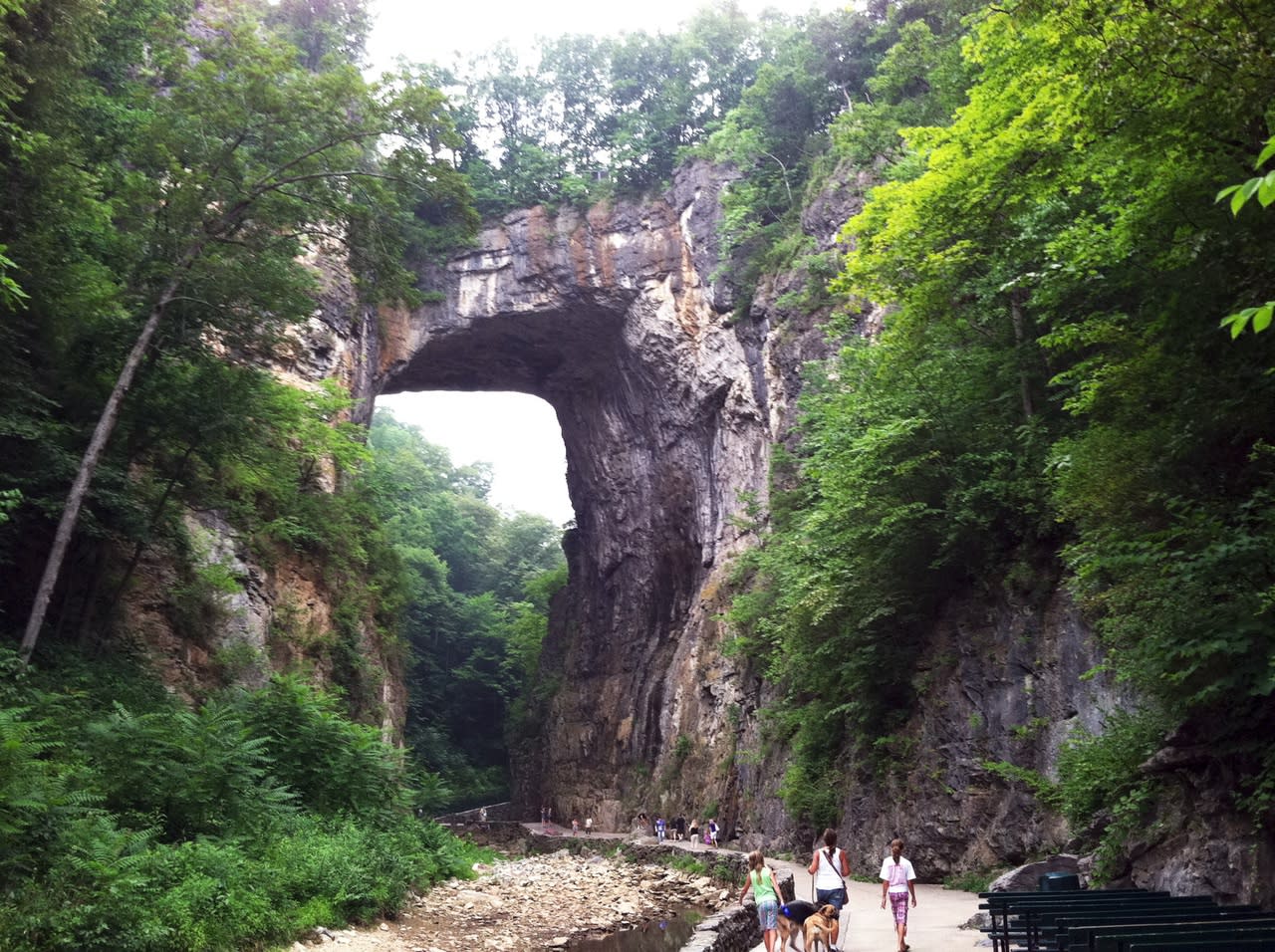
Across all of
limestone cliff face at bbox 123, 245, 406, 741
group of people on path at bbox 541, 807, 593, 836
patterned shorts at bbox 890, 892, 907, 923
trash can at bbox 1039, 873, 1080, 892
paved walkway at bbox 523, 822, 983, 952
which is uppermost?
limestone cliff face at bbox 123, 245, 406, 741

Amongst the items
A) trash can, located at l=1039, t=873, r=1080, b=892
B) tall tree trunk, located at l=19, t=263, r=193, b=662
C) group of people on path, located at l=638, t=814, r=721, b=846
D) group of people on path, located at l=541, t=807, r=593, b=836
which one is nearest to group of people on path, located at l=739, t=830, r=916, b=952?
trash can, located at l=1039, t=873, r=1080, b=892

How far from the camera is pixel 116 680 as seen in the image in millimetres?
13039

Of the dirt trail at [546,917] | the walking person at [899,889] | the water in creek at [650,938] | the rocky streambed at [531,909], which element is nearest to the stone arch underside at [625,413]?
the rocky streambed at [531,909]

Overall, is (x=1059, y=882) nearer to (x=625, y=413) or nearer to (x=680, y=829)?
(x=680, y=829)

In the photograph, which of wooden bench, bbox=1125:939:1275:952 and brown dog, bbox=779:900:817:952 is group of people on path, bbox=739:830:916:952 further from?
wooden bench, bbox=1125:939:1275:952

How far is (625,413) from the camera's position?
119 feet

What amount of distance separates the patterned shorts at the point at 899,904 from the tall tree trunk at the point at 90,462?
9.95m

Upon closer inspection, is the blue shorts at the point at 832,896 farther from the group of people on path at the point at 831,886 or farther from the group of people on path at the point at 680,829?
the group of people on path at the point at 680,829

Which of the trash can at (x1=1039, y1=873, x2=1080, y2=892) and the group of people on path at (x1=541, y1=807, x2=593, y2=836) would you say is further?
the group of people on path at (x1=541, y1=807, x2=593, y2=836)

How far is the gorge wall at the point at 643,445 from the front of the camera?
1053 inches

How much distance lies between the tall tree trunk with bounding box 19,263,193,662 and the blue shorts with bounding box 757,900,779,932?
29.4ft

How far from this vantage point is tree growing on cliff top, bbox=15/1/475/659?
13.9 m

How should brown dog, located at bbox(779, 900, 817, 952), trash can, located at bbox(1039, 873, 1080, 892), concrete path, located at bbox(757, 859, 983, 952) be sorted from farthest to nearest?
concrete path, located at bbox(757, 859, 983, 952), trash can, located at bbox(1039, 873, 1080, 892), brown dog, located at bbox(779, 900, 817, 952)

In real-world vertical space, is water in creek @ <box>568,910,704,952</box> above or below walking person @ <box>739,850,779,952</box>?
below
